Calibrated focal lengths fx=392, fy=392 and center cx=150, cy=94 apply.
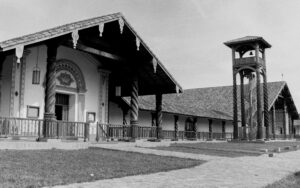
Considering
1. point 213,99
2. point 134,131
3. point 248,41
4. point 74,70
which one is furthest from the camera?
point 213,99

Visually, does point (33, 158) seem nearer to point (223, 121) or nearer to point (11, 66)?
point (11, 66)

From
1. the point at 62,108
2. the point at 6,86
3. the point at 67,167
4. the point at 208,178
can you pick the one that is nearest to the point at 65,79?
the point at 62,108

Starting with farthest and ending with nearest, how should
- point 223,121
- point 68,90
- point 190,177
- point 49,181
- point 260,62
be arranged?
point 223,121
point 260,62
point 68,90
point 190,177
point 49,181

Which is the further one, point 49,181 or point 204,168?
point 204,168

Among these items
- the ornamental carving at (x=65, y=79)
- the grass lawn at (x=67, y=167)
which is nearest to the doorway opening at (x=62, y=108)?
the ornamental carving at (x=65, y=79)

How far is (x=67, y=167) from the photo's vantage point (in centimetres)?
1019

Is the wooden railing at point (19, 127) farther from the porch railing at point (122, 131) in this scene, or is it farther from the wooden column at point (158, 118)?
the wooden column at point (158, 118)

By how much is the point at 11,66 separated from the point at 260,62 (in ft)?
82.0

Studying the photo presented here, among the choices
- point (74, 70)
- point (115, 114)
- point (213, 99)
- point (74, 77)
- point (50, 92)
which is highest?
point (213, 99)

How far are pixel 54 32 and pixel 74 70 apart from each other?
5.17m

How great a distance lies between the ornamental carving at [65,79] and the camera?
19.5 meters

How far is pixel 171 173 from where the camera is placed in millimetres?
10336

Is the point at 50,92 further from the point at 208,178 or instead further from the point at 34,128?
the point at 208,178

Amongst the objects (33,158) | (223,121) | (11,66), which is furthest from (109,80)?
(223,121)
